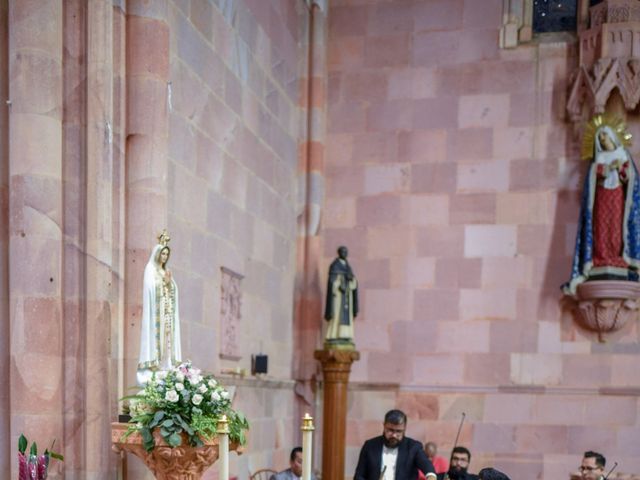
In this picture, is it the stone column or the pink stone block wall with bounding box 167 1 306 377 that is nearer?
the stone column

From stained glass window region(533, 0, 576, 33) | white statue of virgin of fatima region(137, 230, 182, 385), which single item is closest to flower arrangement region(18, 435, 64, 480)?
white statue of virgin of fatima region(137, 230, 182, 385)

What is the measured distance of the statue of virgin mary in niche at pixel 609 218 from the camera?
9.65 metres

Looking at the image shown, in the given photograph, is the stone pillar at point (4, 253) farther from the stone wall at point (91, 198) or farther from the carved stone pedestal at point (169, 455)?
the carved stone pedestal at point (169, 455)

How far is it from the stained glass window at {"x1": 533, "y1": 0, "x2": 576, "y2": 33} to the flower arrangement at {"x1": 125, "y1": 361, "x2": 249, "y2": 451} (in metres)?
7.07

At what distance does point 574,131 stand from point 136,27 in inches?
235

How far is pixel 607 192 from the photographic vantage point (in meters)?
9.69

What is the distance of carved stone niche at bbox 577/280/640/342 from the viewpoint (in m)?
9.49

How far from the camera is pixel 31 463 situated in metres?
5.09

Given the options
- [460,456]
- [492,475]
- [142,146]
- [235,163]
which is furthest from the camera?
[235,163]

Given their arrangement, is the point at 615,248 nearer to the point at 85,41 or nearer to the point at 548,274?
the point at 548,274

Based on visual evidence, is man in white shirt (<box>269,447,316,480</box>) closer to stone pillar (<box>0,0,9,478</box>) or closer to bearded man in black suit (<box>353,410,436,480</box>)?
bearded man in black suit (<box>353,410,436,480</box>)

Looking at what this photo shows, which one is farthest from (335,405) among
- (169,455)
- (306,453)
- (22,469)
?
(306,453)

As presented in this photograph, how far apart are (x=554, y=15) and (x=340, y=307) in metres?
4.57

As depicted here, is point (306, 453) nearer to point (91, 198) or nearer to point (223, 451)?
point (223, 451)
